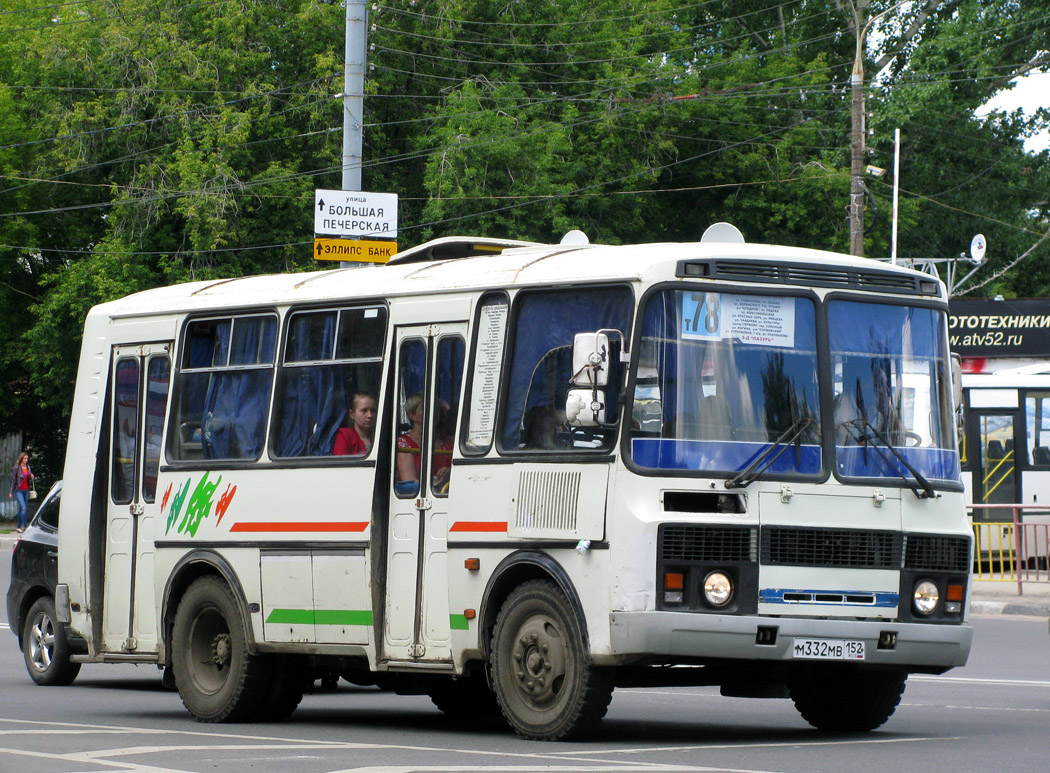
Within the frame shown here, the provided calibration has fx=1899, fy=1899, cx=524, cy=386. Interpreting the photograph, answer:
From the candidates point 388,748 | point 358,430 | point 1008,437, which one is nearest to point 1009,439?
point 1008,437

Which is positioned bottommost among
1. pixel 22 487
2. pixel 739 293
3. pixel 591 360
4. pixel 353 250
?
pixel 22 487

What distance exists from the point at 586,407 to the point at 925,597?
2.36m

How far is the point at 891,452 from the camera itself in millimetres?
10758

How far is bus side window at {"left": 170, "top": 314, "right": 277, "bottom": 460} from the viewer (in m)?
12.7

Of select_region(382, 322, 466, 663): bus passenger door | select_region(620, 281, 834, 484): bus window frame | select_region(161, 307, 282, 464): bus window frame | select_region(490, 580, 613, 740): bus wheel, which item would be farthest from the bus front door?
select_region(490, 580, 613, 740): bus wheel

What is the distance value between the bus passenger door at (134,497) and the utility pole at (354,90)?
19.5ft

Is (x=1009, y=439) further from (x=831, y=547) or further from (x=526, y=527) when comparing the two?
(x=526, y=527)

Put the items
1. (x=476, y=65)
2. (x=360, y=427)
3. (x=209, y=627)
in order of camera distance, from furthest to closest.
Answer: (x=476, y=65) → (x=209, y=627) → (x=360, y=427)

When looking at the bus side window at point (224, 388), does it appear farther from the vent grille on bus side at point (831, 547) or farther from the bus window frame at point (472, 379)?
the vent grille on bus side at point (831, 547)

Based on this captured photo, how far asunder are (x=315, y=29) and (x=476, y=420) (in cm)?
3459

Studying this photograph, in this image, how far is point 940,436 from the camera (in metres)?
11.1

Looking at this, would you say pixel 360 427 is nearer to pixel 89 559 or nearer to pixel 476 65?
pixel 89 559

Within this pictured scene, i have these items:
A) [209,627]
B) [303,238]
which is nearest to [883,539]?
[209,627]

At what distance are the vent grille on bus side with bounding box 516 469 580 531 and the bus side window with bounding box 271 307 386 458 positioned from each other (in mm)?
1551
